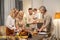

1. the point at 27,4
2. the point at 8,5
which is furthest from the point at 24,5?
the point at 8,5

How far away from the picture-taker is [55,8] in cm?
126

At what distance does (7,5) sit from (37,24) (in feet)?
1.03

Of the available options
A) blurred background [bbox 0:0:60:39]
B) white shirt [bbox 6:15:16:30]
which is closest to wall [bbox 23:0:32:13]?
blurred background [bbox 0:0:60:39]

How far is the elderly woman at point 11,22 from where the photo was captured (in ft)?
4.12

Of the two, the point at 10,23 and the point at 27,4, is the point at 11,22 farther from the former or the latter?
the point at 27,4

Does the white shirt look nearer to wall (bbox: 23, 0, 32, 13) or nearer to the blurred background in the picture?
the blurred background

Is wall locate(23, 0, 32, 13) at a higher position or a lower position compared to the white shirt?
higher

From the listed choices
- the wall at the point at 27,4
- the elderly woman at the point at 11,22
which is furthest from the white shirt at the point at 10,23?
the wall at the point at 27,4

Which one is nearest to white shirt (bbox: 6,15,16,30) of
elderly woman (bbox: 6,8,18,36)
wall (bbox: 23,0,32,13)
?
elderly woman (bbox: 6,8,18,36)

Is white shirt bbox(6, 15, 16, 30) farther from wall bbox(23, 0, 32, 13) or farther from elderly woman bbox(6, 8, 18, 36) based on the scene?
wall bbox(23, 0, 32, 13)

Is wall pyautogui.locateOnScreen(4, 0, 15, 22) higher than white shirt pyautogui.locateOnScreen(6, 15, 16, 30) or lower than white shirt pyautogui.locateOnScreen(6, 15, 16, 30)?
higher

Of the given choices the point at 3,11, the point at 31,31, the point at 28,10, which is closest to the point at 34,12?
the point at 28,10

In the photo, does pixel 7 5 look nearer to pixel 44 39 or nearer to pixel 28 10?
pixel 28 10

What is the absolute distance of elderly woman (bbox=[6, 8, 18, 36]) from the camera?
1.26 meters
